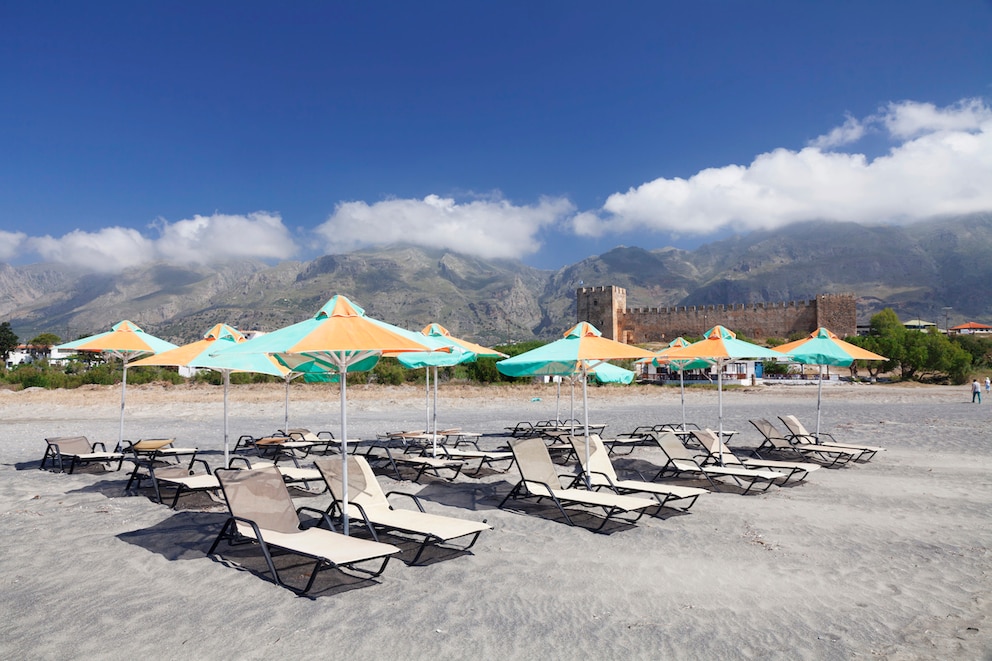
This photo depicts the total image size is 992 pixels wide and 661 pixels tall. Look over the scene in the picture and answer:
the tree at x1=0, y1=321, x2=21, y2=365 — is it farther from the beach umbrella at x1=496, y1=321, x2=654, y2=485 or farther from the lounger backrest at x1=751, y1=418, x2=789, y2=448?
the lounger backrest at x1=751, y1=418, x2=789, y2=448

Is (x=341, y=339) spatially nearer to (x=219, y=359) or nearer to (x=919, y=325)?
(x=219, y=359)

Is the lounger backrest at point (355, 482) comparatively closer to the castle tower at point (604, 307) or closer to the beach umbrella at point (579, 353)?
the beach umbrella at point (579, 353)

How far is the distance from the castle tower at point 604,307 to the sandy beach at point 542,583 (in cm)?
6248

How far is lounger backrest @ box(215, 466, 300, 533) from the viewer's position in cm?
464

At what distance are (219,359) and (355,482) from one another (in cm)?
208

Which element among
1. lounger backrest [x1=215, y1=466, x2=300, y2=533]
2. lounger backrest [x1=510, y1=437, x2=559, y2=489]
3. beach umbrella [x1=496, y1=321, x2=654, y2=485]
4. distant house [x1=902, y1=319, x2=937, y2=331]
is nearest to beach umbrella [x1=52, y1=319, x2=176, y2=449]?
lounger backrest [x1=215, y1=466, x2=300, y2=533]

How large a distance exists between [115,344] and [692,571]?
24.3 feet

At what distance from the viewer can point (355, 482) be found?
5.68 metres

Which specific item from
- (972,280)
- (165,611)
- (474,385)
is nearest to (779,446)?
(165,611)

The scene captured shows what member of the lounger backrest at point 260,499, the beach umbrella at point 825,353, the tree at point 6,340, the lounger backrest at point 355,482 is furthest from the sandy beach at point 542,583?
the tree at point 6,340

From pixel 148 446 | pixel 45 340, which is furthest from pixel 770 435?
pixel 45 340

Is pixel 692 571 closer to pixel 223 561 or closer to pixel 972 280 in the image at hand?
pixel 223 561

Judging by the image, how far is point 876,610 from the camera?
149 inches

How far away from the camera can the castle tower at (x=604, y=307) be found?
70250 millimetres
